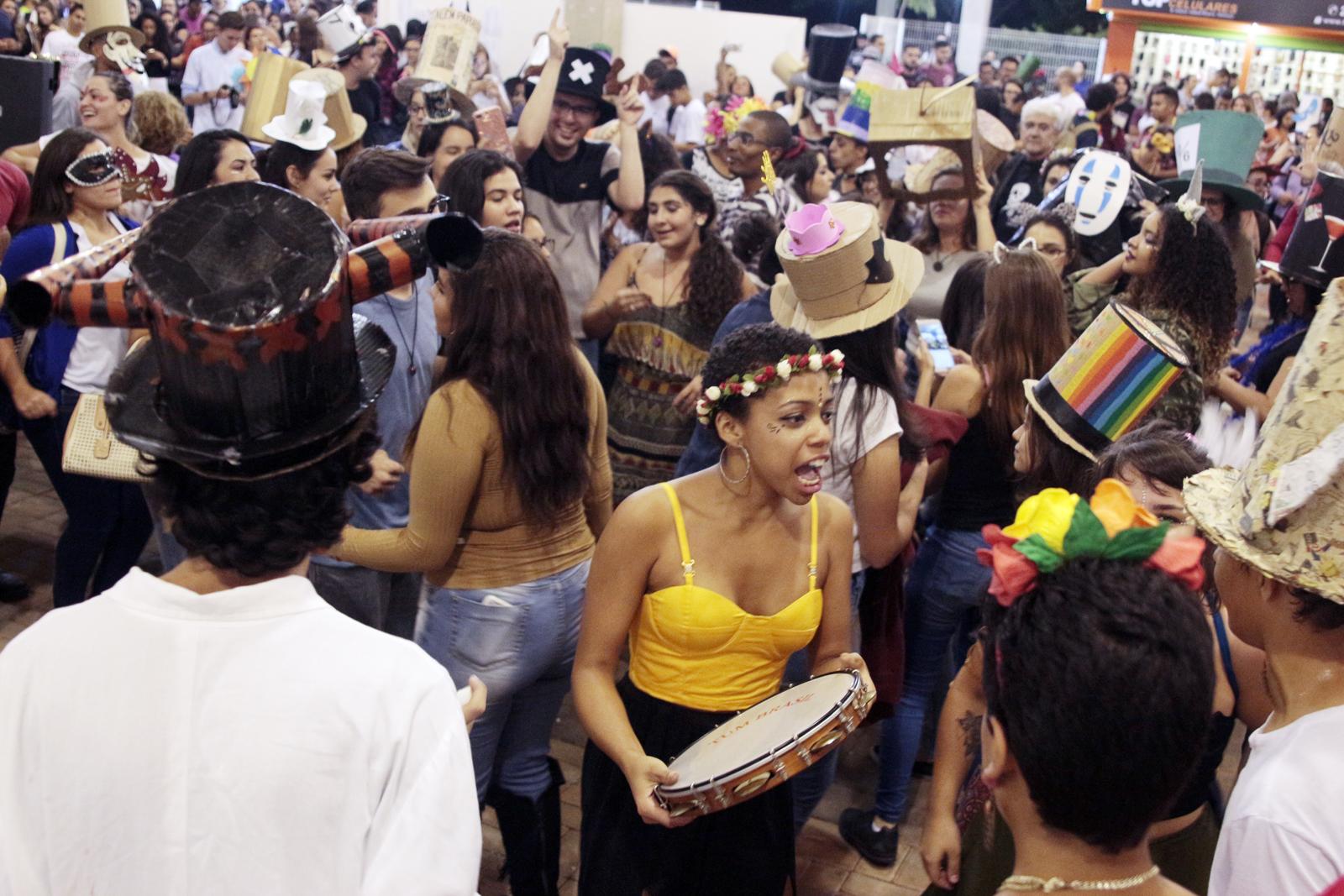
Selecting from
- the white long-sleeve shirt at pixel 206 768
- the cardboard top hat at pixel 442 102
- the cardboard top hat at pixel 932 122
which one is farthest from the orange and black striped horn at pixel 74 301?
the cardboard top hat at pixel 442 102

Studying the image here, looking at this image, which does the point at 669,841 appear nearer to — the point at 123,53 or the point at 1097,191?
the point at 1097,191

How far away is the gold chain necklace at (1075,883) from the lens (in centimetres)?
150

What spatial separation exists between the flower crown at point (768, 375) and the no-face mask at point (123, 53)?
618 cm

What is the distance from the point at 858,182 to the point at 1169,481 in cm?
548

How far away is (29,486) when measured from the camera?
6438 mm

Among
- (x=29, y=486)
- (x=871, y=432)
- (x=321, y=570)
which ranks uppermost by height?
(x=871, y=432)

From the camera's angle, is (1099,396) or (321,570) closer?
(1099,396)

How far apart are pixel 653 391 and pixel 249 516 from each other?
2896 mm

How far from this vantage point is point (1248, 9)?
23.2m

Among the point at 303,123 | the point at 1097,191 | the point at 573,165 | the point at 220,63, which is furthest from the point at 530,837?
the point at 220,63

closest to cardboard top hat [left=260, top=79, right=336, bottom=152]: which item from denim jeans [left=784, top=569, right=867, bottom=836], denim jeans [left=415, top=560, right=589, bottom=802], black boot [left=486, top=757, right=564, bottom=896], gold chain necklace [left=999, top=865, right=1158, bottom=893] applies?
denim jeans [left=415, top=560, right=589, bottom=802]

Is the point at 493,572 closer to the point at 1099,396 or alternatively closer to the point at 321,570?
the point at 321,570

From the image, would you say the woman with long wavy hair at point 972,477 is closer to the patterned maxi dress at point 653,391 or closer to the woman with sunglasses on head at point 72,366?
the patterned maxi dress at point 653,391

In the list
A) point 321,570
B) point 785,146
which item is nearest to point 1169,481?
point 321,570
